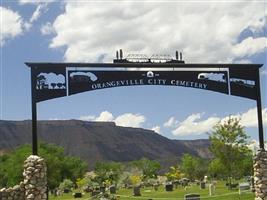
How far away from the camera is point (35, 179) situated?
53.6 feet

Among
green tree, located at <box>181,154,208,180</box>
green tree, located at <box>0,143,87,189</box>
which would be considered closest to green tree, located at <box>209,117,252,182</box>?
green tree, located at <box>0,143,87,189</box>

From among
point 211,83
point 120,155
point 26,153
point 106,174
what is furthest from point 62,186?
point 120,155

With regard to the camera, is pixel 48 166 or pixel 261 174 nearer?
pixel 261 174

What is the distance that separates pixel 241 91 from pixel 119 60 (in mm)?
4357

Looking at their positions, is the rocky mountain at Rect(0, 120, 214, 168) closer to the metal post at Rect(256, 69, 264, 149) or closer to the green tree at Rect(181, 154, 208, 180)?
the green tree at Rect(181, 154, 208, 180)

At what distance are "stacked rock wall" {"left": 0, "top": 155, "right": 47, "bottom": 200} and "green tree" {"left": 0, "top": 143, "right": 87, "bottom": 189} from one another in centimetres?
3493

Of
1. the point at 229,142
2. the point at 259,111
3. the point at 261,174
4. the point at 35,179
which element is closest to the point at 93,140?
the point at 229,142

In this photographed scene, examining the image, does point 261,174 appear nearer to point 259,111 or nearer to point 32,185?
point 259,111

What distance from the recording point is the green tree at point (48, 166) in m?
52.5

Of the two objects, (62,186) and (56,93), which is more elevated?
(56,93)

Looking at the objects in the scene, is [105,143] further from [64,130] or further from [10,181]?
[10,181]

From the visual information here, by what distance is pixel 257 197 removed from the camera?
18.1 m

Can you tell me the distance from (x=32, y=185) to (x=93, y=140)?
163 metres

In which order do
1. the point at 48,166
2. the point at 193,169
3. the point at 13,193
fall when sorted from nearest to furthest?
1. the point at 13,193
2. the point at 48,166
3. the point at 193,169
